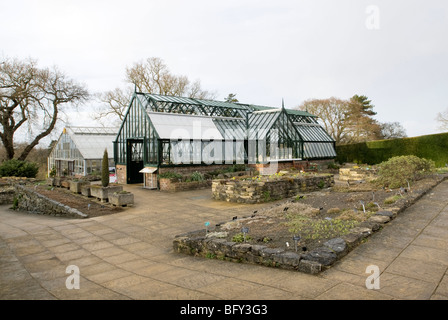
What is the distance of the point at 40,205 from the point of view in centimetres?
1327

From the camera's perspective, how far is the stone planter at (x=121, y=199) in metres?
11.3

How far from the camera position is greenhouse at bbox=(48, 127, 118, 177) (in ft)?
74.7

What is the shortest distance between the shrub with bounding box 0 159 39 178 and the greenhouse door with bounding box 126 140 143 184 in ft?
31.9

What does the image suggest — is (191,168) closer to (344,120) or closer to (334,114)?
(334,114)

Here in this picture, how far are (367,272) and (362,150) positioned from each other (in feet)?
83.6

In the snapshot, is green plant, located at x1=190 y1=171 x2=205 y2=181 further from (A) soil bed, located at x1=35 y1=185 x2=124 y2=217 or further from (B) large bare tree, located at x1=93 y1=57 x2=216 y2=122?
(B) large bare tree, located at x1=93 y1=57 x2=216 y2=122

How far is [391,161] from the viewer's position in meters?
10.8

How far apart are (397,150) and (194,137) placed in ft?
56.2

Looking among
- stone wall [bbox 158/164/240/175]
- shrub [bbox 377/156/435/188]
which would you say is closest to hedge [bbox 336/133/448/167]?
shrub [bbox 377/156/435/188]

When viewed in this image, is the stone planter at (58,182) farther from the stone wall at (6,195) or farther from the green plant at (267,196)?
the green plant at (267,196)

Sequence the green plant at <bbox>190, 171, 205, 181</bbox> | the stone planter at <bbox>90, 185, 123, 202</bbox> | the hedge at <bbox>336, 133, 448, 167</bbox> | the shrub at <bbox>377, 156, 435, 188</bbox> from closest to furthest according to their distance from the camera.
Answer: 1. the shrub at <bbox>377, 156, 435, 188</bbox>
2. the stone planter at <bbox>90, 185, 123, 202</bbox>
3. the green plant at <bbox>190, 171, 205, 181</bbox>
4. the hedge at <bbox>336, 133, 448, 167</bbox>

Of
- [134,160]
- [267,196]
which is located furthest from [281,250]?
[134,160]
